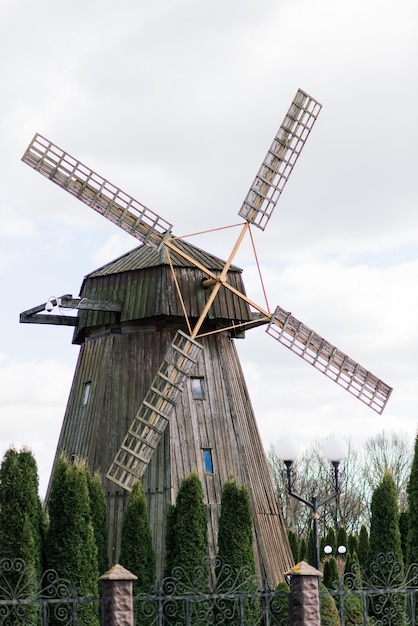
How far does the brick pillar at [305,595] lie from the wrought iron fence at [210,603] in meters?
0.12

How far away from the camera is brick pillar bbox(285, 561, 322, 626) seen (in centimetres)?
1405

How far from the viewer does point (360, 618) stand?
20.5 metres

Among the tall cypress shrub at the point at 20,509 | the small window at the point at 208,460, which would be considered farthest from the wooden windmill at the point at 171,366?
the tall cypress shrub at the point at 20,509

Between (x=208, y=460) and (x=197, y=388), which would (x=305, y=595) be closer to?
(x=208, y=460)

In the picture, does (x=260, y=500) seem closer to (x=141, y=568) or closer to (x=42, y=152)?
(x=141, y=568)

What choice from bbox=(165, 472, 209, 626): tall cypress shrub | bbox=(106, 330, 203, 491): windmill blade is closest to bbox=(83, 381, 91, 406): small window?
bbox=(106, 330, 203, 491): windmill blade

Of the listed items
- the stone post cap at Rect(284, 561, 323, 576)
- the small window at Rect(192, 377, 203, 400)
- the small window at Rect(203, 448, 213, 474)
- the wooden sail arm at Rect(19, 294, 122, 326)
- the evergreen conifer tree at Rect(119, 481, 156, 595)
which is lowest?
the stone post cap at Rect(284, 561, 323, 576)

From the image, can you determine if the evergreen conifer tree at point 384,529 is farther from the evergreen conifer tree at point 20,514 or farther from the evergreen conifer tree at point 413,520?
the evergreen conifer tree at point 20,514

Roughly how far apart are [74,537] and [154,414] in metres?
4.49

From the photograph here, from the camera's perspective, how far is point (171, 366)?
71.9ft

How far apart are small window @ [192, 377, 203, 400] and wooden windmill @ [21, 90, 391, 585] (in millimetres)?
19

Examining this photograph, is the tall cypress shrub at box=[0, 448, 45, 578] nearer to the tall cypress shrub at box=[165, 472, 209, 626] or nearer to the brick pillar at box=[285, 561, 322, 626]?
the tall cypress shrub at box=[165, 472, 209, 626]

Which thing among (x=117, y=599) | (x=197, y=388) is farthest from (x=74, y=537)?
(x=197, y=388)

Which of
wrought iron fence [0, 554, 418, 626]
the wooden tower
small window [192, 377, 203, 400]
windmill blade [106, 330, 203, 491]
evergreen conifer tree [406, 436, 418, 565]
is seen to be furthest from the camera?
small window [192, 377, 203, 400]
